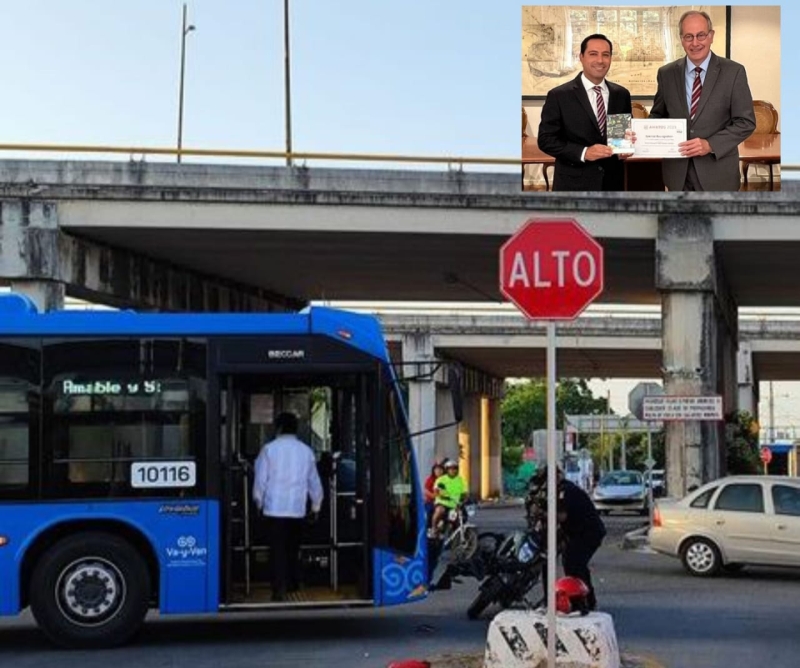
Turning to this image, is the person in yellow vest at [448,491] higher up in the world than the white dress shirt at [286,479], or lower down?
lower down

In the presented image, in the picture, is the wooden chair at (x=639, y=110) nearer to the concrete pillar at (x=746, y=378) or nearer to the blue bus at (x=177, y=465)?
the blue bus at (x=177, y=465)

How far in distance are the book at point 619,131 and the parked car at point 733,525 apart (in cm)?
495

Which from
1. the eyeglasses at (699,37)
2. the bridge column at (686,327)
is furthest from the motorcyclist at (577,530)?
the bridge column at (686,327)

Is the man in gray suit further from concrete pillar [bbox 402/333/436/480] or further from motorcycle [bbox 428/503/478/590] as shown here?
concrete pillar [bbox 402/333/436/480]

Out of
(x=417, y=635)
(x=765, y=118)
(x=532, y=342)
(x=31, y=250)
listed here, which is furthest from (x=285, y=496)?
(x=532, y=342)

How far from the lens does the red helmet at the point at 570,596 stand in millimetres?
10508

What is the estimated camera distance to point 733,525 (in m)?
19.1

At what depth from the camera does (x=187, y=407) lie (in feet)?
40.6

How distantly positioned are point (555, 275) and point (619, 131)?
1035 cm

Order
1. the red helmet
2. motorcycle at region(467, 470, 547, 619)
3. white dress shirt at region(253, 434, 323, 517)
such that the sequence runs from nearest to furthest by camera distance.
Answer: the red helmet → white dress shirt at region(253, 434, 323, 517) → motorcycle at region(467, 470, 547, 619)

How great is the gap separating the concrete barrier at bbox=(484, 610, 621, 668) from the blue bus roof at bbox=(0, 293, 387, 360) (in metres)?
3.34

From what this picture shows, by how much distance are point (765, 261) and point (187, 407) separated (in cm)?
1936

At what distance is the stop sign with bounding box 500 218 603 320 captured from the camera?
911cm

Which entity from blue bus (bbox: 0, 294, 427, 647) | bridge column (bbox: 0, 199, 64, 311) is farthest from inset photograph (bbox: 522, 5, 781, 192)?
blue bus (bbox: 0, 294, 427, 647)
